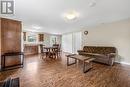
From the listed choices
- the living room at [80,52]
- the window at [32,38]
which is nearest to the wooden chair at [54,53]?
the living room at [80,52]

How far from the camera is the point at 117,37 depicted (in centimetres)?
513

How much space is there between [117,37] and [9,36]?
5388 mm

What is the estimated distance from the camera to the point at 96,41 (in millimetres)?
6289

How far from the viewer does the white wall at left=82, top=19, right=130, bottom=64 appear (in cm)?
479

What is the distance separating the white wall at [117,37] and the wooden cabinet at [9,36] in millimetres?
4701

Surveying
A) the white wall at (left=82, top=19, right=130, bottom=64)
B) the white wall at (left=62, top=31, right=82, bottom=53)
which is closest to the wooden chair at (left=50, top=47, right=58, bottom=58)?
the white wall at (left=62, top=31, right=82, bottom=53)

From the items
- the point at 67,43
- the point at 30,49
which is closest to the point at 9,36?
the point at 30,49

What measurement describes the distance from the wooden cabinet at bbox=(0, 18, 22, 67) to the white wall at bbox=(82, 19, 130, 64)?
15.4 feet

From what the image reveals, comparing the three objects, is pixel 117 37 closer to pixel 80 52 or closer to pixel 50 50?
pixel 80 52

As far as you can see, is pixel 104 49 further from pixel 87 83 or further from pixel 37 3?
pixel 37 3

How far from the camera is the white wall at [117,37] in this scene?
4.79 m

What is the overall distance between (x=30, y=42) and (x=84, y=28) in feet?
16.7

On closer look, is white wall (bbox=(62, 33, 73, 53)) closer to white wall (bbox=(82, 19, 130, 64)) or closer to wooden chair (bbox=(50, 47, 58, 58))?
wooden chair (bbox=(50, 47, 58, 58))

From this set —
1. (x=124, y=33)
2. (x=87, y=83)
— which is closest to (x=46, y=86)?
(x=87, y=83)
